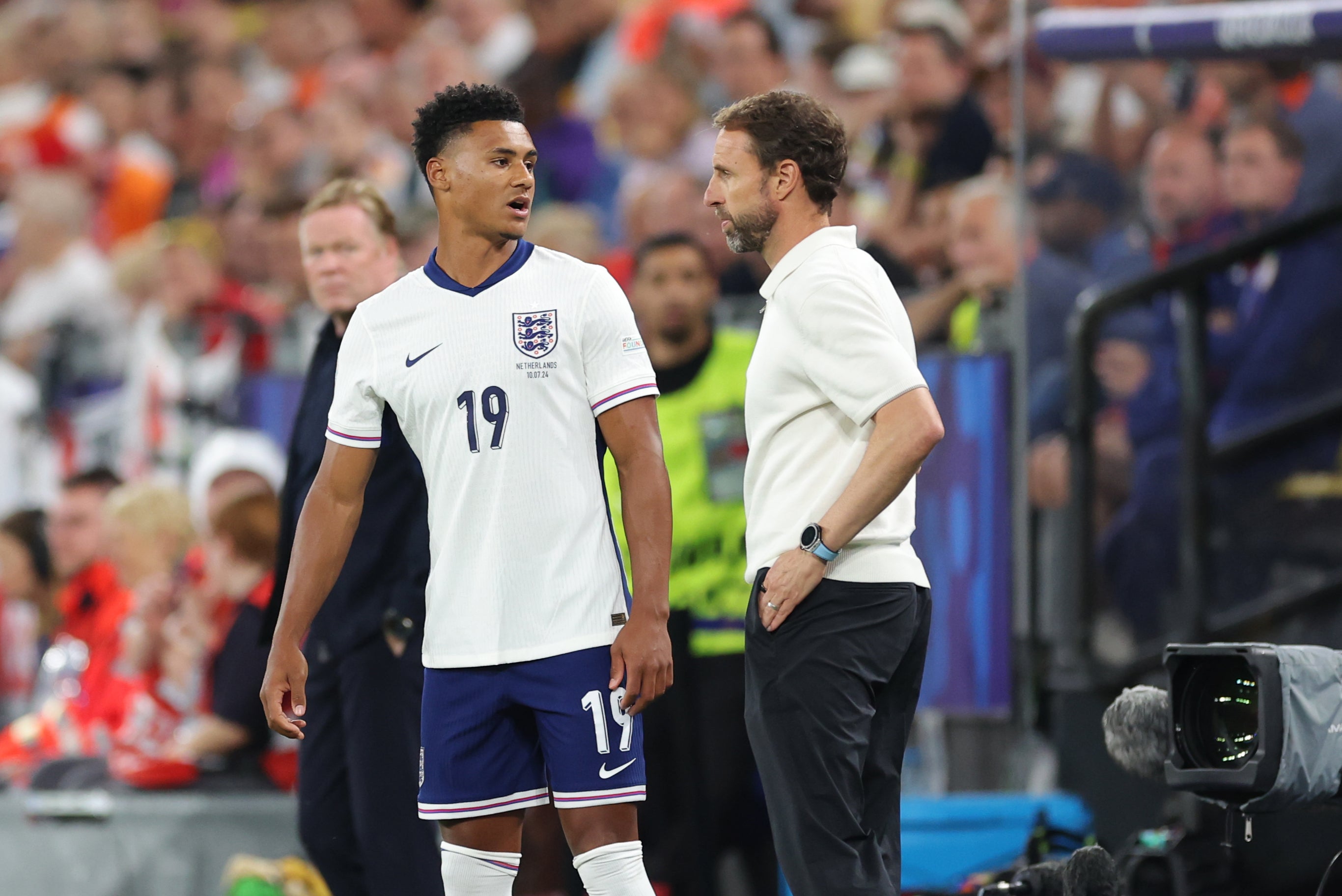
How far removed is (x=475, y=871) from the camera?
136 inches

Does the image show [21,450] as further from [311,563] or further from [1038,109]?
[311,563]

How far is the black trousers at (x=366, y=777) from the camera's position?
414 centimetres

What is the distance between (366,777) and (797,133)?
1.86m

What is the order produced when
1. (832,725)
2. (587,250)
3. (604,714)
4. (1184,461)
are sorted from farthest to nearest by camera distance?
(587,250), (1184,461), (604,714), (832,725)

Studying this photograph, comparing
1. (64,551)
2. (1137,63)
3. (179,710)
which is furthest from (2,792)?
(1137,63)

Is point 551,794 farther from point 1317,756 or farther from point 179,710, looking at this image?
point 179,710

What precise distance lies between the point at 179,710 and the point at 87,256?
16.4ft

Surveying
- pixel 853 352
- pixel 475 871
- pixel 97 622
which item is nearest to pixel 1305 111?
pixel 853 352

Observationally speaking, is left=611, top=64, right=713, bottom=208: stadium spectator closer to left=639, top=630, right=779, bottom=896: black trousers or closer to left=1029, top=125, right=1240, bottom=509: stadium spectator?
left=1029, top=125, right=1240, bottom=509: stadium spectator

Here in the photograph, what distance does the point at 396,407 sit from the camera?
3.54 metres

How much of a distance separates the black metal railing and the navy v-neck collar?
290cm

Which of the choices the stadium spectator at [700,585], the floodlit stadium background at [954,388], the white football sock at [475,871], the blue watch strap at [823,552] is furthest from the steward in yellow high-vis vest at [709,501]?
the blue watch strap at [823,552]

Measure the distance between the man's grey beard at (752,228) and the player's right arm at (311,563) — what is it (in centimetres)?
87

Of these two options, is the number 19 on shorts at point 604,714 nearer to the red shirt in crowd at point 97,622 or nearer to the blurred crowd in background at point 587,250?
the blurred crowd in background at point 587,250
